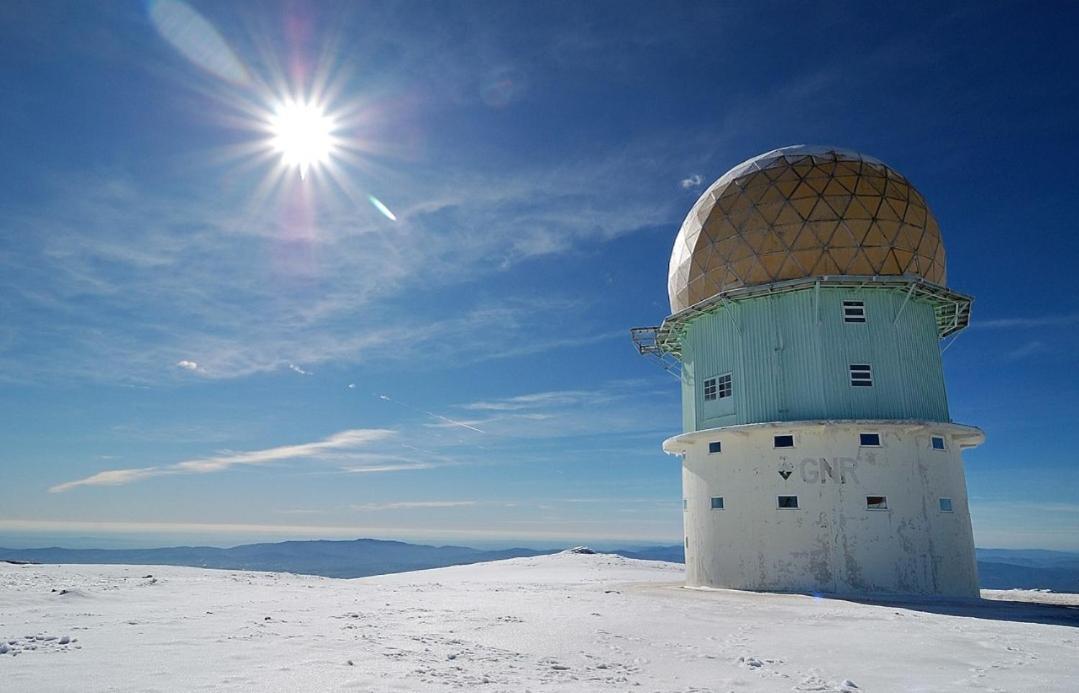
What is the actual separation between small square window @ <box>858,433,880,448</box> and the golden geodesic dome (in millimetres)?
4953

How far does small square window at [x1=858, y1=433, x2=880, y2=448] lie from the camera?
1841 centimetres

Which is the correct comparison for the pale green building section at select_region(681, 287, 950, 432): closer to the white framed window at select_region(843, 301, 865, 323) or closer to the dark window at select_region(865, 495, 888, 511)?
the white framed window at select_region(843, 301, 865, 323)

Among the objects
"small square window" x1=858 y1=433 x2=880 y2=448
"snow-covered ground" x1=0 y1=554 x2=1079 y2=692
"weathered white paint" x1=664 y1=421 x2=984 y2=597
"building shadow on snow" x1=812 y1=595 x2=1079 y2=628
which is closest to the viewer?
"snow-covered ground" x1=0 y1=554 x2=1079 y2=692

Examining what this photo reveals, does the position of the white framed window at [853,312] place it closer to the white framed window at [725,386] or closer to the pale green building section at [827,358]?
the pale green building section at [827,358]

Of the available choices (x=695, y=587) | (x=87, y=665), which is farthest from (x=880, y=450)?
(x=87, y=665)

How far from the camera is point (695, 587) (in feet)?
65.7

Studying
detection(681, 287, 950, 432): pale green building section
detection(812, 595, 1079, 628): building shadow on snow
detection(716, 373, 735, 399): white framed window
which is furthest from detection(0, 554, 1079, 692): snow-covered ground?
detection(716, 373, 735, 399): white framed window

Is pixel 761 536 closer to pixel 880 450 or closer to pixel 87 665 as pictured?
pixel 880 450

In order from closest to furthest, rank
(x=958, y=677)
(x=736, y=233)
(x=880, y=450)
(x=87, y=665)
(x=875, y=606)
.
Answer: (x=87, y=665)
(x=958, y=677)
(x=875, y=606)
(x=880, y=450)
(x=736, y=233)

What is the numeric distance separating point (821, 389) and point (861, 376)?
1307 millimetres

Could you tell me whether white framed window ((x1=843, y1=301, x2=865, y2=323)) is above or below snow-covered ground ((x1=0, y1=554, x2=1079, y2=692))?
above

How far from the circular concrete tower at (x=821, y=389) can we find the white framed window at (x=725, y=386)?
0.06 meters

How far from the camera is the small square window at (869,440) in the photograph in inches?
725

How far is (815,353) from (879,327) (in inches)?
88.0
